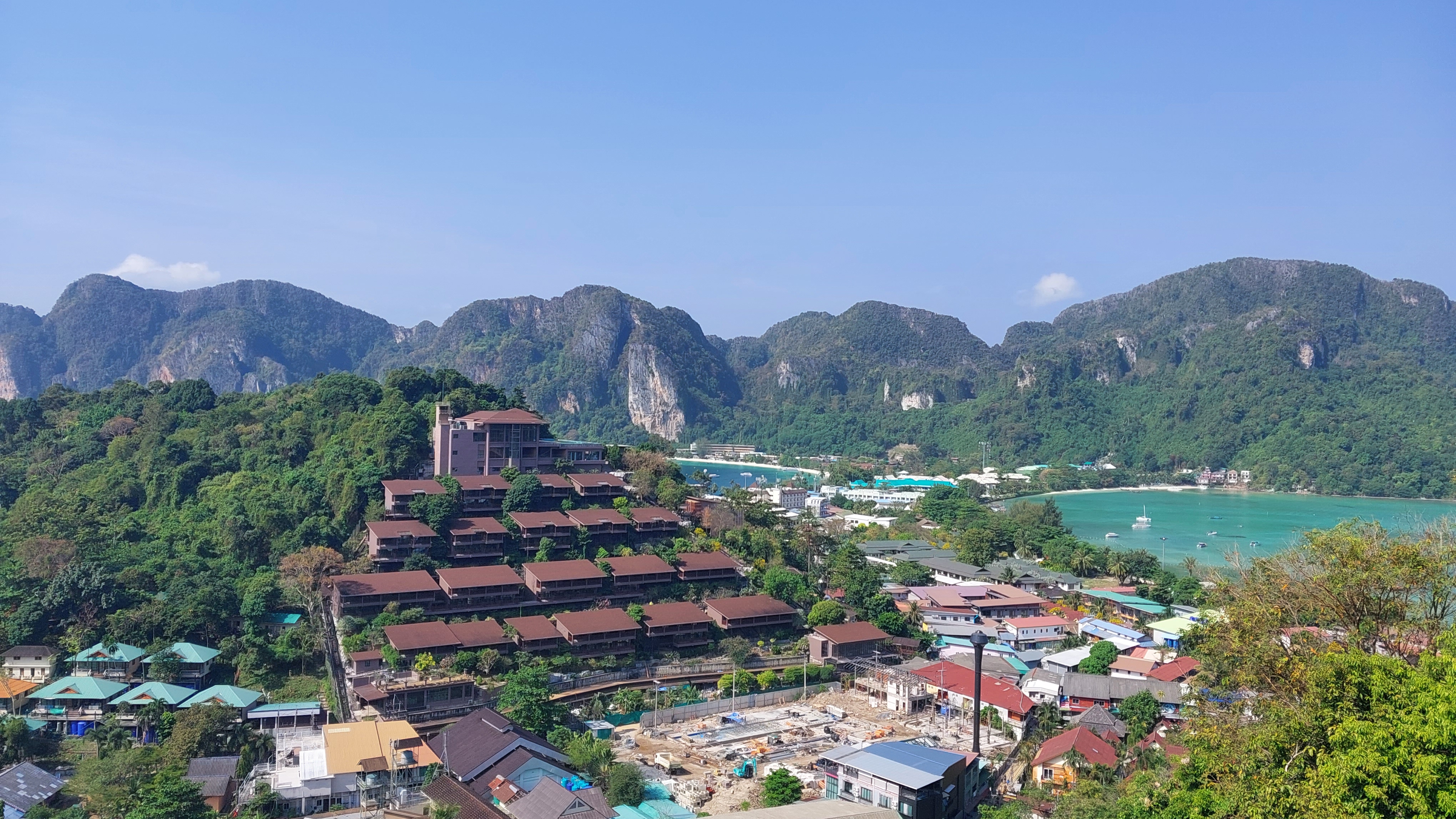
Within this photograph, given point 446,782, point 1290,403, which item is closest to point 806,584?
point 446,782

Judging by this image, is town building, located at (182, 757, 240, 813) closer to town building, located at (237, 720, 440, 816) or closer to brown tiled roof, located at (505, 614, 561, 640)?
town building, located at (237, 720, 440, 816)

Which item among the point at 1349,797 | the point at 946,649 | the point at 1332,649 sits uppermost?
the point at 1332,649

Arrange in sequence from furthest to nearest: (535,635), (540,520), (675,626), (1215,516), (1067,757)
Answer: (1215,516), (540,520), (675,626), (535,635), (1067,757)

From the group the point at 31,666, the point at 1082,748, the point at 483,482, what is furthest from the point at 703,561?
the point at 31,666

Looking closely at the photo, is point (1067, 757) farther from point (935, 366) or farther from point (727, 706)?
point (935, 366)

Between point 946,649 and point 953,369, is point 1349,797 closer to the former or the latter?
point 946,649

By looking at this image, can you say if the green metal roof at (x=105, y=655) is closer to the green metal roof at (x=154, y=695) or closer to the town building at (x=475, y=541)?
the green metal roof at (x=154, y=695)

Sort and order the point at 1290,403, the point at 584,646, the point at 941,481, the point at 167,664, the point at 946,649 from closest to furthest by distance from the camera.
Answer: the point at 167,664 → the point at 584,646 → the point at 946,649 → the point at 941,481 → the point at 1290,403

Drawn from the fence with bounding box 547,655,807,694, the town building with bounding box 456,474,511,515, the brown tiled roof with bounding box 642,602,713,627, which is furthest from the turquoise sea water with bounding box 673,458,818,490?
the fence with bounding box 547,655,807,694
